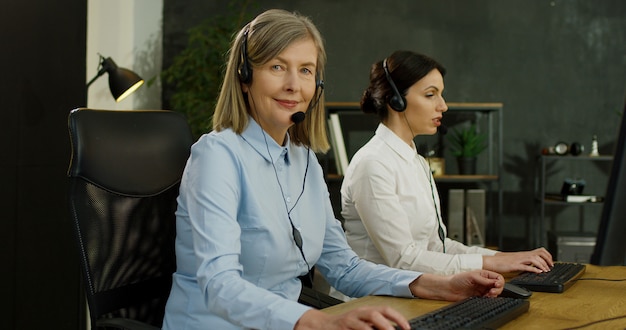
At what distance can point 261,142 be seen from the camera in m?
1.62

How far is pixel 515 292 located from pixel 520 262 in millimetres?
395

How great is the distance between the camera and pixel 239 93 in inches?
64.1

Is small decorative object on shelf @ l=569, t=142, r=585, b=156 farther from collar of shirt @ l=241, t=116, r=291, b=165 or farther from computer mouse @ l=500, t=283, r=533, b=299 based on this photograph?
collar of shirt @ l=241, t=116, r=291, b=165

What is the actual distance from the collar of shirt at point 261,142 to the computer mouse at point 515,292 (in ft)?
1.85

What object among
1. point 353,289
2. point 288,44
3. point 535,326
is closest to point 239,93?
point 288,44

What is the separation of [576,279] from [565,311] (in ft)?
1.35

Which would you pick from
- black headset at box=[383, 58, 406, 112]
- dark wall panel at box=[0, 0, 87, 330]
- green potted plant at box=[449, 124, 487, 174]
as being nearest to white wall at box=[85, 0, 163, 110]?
dark wall panel at box=[0, 0, 87, 330]

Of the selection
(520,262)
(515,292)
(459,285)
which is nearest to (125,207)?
(459,285)

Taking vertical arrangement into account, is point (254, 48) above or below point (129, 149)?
above

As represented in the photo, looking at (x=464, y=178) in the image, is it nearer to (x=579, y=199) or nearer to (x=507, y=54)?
(x=579, y=199)

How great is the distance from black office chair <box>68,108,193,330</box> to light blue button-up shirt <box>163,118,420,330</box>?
15cm

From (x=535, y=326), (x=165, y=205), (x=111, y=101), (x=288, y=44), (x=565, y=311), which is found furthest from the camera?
(x=111, y=101)

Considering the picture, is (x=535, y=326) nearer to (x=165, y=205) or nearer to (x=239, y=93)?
(x=239, y=93)

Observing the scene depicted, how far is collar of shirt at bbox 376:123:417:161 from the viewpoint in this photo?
2391mm
